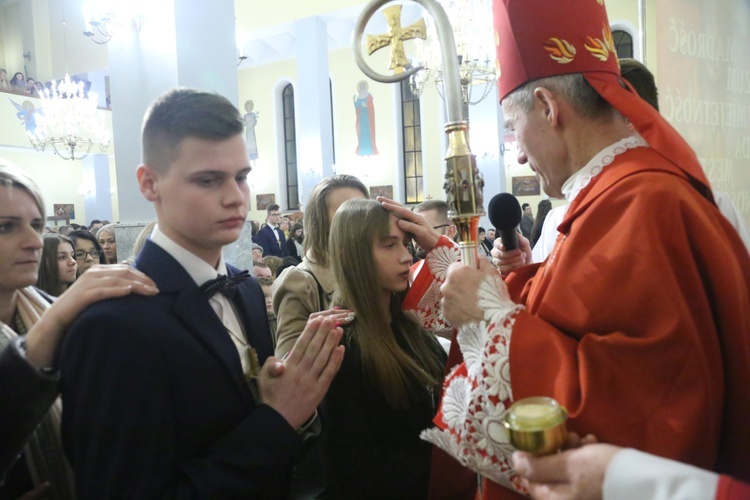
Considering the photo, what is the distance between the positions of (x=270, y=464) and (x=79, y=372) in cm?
44

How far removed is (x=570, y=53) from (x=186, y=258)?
3.58 ft

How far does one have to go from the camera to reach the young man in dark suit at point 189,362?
1199 millimetres

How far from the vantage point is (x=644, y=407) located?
117 cm

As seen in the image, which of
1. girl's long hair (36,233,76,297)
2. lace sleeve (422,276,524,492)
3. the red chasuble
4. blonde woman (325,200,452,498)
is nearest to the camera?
the red chasuble

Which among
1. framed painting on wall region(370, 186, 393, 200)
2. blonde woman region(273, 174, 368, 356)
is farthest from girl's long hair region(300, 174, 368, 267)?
framed painting on wall region(370, 186, 393, 200)

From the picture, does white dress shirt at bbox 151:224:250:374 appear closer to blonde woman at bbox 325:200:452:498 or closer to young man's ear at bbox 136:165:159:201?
young man's ear at bbox 136:165:159:201

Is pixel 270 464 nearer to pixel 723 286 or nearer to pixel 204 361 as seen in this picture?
pixel 204 361

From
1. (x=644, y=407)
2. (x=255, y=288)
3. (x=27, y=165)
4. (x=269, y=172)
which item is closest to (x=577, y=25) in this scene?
(x=644, y=407)

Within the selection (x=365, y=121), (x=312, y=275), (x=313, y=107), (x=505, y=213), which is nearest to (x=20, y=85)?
(x=313, y=107)

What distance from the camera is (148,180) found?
57.9 inches

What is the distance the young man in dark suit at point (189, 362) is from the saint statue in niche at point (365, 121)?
1602 centimetres

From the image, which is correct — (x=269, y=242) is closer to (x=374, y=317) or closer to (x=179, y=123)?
(x=374, y=317)

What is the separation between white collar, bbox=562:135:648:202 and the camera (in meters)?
1.49

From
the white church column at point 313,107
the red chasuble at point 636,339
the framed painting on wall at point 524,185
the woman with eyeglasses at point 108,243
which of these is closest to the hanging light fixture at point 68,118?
the white church column at point 313,107
